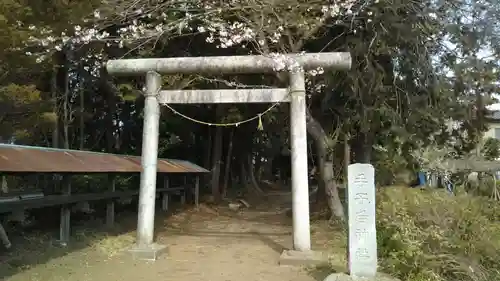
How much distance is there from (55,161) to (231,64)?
3.79 m

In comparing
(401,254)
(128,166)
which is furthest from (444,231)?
(128,166)

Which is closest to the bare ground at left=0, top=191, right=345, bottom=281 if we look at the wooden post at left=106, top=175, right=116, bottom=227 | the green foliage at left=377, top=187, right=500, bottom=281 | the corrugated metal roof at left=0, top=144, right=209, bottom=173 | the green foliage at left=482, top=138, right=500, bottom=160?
the wooden post at left=106, top=175, right=116, bottom=227

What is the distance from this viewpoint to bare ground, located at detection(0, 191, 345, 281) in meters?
7.72

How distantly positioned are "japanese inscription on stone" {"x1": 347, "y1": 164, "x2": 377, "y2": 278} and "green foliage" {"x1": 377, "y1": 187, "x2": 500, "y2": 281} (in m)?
0.59

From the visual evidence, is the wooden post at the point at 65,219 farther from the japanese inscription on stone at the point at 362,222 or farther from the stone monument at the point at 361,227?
the japanese inscription on stone at the point at 362,222

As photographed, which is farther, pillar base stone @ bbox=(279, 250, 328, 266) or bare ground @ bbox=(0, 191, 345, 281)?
pillar base stone @ bbox=(279, 250, 328, 266)

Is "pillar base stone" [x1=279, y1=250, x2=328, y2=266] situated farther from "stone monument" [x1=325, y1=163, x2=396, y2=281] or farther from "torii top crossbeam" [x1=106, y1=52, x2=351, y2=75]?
"torii top crossbeam" [x1=106, y1=52, x2=351, y2=75]

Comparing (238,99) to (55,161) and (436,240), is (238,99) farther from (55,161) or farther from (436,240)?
(436,240)

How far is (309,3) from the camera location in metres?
11.2

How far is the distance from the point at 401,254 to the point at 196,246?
5166 millimetres

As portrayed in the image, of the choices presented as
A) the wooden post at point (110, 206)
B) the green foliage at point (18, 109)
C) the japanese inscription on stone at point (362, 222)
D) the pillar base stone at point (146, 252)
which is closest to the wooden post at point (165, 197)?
the wooden post at point (110, 206)

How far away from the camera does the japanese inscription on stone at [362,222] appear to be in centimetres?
666

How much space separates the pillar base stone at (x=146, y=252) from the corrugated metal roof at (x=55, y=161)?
1.77 meters

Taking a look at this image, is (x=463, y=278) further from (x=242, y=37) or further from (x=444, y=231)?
(x=242, y=37)
